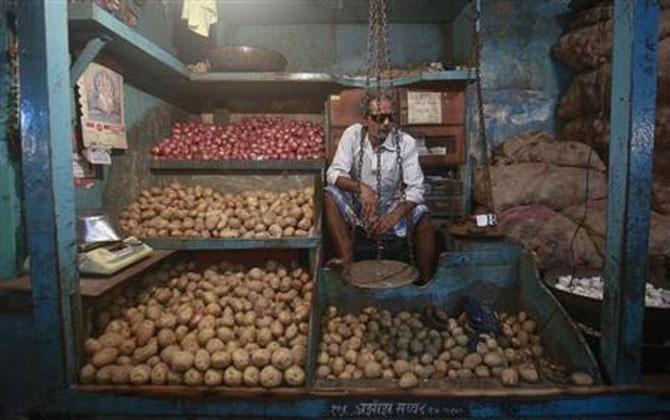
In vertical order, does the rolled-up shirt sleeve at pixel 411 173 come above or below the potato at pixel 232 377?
above

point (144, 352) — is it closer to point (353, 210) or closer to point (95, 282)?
point (95, 282)

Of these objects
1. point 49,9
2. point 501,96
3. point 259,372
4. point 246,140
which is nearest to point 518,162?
point 501,96

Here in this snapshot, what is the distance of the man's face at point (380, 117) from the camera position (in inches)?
169

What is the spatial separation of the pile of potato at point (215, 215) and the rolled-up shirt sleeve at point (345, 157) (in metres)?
0.39

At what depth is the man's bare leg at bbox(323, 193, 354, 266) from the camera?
160 inches

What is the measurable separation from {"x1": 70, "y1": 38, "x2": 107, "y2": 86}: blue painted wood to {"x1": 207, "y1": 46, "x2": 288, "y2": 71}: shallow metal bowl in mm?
1962

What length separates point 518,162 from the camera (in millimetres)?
5211

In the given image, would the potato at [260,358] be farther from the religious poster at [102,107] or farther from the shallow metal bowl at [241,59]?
the shallow metal bowl at [241,59]

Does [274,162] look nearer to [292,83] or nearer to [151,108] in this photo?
[292,83]

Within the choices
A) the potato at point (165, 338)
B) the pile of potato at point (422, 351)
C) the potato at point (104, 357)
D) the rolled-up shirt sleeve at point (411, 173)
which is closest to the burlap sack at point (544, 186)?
the rolled-up shirt sleeve at point (411, 173)

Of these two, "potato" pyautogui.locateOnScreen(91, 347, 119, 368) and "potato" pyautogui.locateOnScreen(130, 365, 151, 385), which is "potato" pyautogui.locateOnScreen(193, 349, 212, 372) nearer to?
"potato" pyautogui.locateOnScreen(130, 365, 151, 385)

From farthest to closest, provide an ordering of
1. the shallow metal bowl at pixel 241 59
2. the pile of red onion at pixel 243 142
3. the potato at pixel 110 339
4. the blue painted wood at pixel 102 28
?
the shallow metal bowl at pixel 241 59, the pile of red onion at pixel 243 142, the blue painted wood at pixel 102 28, the potato at pixel 110 339

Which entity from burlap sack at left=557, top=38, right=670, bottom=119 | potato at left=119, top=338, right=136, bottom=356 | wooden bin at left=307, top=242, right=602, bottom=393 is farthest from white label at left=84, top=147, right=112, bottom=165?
burlap sack at left=557, top=38, right=670, bottom=119

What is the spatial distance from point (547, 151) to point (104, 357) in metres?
4.69
